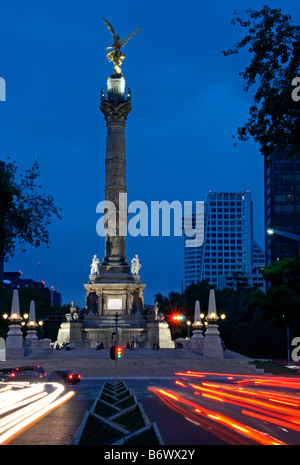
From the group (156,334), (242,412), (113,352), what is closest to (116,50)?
(156,334)

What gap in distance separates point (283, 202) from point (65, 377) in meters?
83.4

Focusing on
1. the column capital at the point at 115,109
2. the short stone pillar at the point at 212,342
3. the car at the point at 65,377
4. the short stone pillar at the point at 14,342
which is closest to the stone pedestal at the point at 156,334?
the short stone pillar at the point at 212,342

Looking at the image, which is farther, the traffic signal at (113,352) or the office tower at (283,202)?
the office tower at (283,202)

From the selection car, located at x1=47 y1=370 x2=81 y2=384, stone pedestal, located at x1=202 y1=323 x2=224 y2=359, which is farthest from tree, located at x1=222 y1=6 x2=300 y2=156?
stone pedestal, located at x1=202 y1=323 x2=224 y2=359

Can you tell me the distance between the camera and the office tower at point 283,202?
385 ft

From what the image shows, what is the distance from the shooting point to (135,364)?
52.7 metres

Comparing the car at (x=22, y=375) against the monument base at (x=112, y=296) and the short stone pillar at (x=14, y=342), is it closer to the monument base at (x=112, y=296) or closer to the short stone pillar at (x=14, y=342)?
the short stone pillar at (x=14, y=342)

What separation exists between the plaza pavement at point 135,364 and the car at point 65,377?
6622mm

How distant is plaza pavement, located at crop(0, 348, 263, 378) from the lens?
50188mm

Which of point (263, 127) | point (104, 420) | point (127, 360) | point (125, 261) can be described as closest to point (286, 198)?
point (125, 261)

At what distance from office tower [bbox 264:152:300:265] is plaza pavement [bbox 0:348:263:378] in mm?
62433
